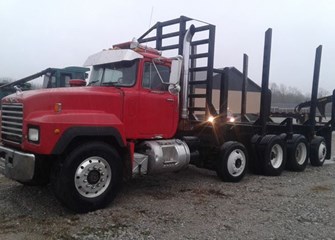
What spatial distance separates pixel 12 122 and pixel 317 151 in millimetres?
8996

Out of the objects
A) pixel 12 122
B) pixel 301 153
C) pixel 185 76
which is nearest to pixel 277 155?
pixel 301 153

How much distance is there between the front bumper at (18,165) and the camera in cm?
552

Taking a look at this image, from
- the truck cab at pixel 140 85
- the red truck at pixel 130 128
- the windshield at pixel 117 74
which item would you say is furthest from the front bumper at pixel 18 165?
the windshield at pixel 117 74

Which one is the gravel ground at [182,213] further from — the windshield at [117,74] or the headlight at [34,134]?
the windshield at [117,74]

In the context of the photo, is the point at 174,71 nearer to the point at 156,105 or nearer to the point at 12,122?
the point at 156,105

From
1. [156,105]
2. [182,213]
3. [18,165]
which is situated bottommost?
[182,213]

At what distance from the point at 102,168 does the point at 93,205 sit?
605mm

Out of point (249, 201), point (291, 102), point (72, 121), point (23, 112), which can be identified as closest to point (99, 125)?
point (72, 121)

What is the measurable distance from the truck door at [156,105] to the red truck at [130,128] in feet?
0.06

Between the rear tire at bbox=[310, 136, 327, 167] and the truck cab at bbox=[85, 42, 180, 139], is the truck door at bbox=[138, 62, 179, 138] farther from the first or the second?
the rear tire at bbox=[310, 136, 327, 167]

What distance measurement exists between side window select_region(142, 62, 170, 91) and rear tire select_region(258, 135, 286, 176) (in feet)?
11.7

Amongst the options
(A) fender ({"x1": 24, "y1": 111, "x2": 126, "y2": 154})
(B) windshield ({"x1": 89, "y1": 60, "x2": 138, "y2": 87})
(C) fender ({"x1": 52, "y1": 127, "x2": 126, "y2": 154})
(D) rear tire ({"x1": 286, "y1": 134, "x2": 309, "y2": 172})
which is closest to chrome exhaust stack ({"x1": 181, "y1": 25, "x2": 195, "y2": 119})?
(B) windshield ({"x1": 89, "y1": 60, "x2": 138, "y2": 87})

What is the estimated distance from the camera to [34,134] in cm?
559

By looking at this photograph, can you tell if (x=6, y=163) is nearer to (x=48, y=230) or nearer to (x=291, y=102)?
(x=48, y=230)
